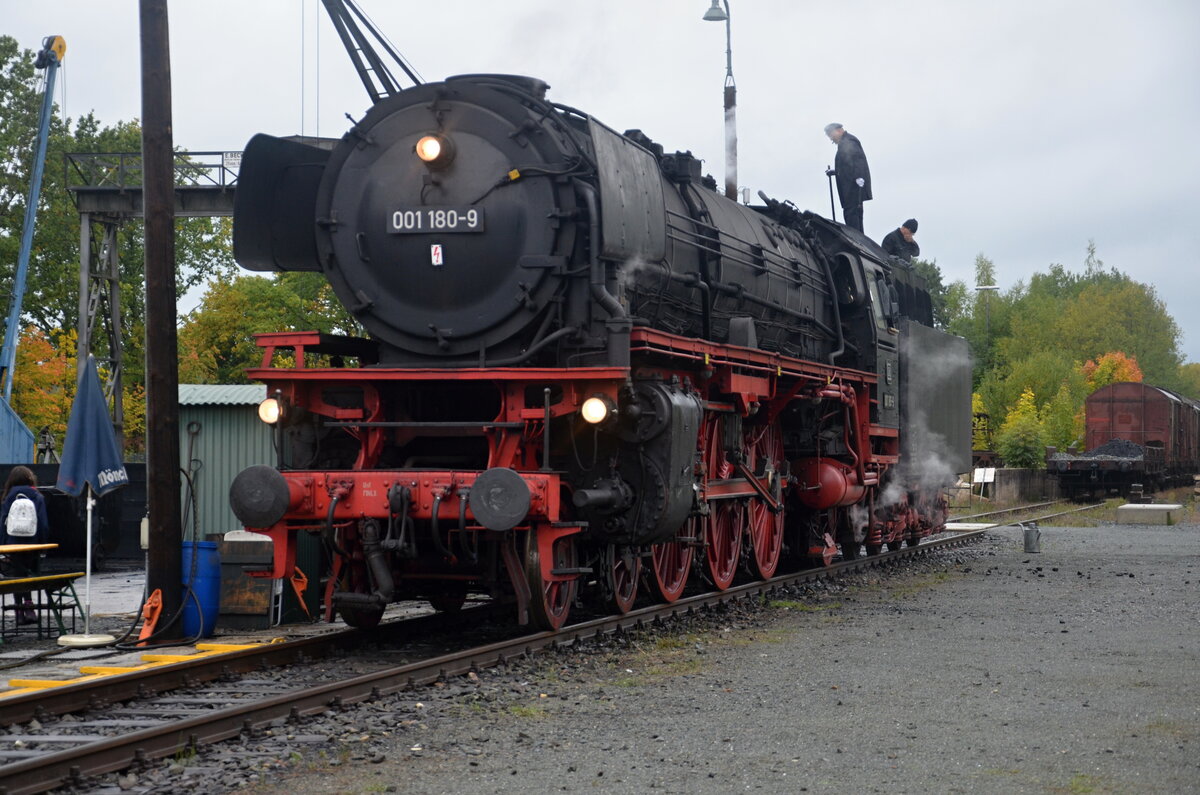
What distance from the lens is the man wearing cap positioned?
18656 mm

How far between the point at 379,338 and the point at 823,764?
17.0ft

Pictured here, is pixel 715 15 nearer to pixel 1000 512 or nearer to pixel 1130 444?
pixel 1000 512

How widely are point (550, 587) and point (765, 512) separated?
4468 millimetres

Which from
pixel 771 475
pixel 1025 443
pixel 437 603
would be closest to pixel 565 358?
pixel 437 603

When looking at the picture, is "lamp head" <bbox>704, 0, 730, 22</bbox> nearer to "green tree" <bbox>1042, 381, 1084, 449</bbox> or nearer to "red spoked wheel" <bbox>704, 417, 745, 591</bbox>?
"red spoked wheel" <bbox>704, 417, 745, 591</bbox>

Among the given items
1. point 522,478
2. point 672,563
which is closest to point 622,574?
point 672,563

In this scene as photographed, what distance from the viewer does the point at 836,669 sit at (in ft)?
27.7

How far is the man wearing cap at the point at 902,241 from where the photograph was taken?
18.7 m

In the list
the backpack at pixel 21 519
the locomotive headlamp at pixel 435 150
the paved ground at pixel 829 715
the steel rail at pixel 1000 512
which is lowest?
the steel rail at pixel 1000 512

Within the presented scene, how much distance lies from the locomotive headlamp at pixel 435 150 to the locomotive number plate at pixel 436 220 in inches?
13.1

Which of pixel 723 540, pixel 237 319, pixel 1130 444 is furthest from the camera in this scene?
pixel 237 319

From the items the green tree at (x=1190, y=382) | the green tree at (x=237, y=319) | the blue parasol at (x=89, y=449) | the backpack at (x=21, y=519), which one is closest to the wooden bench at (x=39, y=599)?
the blue parasol at (x=89, y=449)

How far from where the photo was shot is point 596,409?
349 inches

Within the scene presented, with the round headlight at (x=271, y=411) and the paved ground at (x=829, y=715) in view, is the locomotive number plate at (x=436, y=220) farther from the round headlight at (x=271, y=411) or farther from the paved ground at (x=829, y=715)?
the paved ground at (x=829, y=715)
